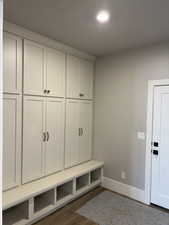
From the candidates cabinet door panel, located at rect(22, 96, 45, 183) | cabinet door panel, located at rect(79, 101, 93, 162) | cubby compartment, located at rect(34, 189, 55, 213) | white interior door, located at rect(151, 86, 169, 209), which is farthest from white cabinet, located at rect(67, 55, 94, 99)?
cubby compartment, located at rect(34, 189, 55, 213)

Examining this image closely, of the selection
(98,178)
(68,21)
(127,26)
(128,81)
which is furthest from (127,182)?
(68,21)

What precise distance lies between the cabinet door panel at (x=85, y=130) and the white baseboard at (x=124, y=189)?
2.07 feet

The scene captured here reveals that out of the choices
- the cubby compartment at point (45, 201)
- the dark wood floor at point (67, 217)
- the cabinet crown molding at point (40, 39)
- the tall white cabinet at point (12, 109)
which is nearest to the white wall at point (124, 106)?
the cabinet crown molding at point (40, 39)

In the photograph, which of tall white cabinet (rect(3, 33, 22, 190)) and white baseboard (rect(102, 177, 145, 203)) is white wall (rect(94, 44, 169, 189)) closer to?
white baseboard (rect(102, 177, 145, 203))

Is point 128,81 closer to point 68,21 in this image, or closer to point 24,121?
point 68,21

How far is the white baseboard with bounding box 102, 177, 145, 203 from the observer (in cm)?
311

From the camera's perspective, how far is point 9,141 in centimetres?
238

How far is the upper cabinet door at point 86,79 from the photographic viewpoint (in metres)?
3.51

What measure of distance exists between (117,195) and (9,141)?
2.23 meters

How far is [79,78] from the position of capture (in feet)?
11.3

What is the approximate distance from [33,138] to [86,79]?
1.67 meters

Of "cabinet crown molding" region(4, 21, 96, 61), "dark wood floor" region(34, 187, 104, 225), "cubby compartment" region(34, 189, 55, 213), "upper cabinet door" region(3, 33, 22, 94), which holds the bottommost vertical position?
"dark wood floor" region(34, 187, 104, 225)

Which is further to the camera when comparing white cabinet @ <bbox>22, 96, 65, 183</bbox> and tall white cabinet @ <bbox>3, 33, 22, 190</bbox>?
white cabinet @ <bbox>22, 96, 65, 183</bbox>

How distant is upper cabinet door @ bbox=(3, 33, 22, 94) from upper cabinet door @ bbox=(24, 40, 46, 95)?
3.5 inches
